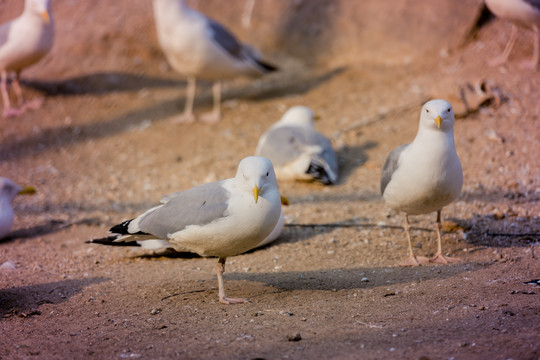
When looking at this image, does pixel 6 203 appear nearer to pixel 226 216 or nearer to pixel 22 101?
pixel 226 216

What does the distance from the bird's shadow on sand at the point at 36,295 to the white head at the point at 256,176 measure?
56.5 inches

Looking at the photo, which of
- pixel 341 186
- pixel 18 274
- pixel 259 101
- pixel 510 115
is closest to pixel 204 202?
pixel 18 274

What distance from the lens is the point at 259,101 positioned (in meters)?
8.64

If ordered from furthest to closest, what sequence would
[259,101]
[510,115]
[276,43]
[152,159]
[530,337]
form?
[276,43] < [259,101] < [152,159] < [510,115] < [530,337]

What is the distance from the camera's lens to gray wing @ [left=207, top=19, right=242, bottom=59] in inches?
318

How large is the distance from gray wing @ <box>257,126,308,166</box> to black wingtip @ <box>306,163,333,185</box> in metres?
0.21

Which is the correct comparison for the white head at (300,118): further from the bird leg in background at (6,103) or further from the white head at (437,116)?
the bird leg in background at (6,103)

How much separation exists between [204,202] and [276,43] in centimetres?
676

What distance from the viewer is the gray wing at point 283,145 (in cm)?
634

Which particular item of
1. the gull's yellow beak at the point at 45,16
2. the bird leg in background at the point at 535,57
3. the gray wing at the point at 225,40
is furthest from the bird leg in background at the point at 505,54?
the gull's yellow beak at the point at 45,16

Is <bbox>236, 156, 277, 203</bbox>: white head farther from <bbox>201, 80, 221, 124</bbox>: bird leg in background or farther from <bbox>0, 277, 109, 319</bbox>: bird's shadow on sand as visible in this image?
<bbox>201, 80, 221, 124</bbox>: bird leg in background

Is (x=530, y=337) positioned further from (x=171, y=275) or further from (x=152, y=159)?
(x=152, y=159)

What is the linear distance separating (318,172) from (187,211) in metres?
2.69

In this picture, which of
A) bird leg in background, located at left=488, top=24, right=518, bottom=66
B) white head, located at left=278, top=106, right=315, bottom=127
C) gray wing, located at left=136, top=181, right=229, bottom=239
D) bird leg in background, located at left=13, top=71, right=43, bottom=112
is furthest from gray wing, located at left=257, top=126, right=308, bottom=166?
bird leg in background, located at left=13, top=71, right=43, bottom=112
